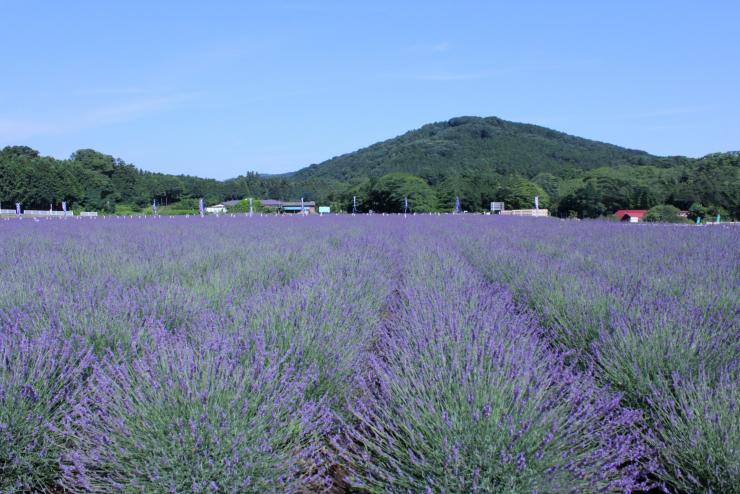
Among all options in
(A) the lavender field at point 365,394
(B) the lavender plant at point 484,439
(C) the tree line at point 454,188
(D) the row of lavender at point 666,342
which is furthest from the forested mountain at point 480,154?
(B) the lavender plant at point 484,439

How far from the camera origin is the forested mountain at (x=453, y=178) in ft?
204

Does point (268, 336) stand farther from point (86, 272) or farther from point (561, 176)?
point (561, 176)

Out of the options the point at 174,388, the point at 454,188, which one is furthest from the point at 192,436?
the point at 454,188

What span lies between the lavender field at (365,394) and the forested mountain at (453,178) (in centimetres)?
5392

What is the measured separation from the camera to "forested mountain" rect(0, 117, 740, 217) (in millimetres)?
62188

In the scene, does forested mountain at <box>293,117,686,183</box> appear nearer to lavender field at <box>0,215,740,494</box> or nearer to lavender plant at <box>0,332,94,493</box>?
lavender field at <box>0,215,740,494</box>

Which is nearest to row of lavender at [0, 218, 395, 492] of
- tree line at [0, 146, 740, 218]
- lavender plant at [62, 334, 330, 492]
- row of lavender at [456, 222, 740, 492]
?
lavender plant at [62, 334, 330, 492]

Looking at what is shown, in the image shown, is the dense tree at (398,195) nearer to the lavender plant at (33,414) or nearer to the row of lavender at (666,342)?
the row of lavender at (666,342)

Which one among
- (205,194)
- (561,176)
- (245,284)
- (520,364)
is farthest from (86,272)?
(205,194)

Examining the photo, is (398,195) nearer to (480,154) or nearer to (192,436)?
(480,154)

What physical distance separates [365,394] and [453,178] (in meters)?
79.6

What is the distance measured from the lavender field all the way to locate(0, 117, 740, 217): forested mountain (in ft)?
177

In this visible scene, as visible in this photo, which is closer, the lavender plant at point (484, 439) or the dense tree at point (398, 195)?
the lavender plant at point (484, 439)

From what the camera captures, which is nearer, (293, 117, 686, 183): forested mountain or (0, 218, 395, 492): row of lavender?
(0, 218, 395, 492): row of lavender
